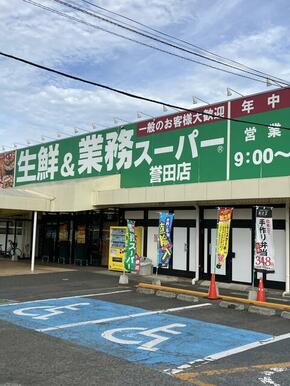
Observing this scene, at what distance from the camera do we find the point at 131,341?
7871mm

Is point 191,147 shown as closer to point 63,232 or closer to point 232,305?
point 232,305

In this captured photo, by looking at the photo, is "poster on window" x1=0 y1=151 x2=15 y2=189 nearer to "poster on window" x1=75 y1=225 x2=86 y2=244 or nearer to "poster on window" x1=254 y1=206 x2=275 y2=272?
"poster on window" x1=75 y1=225 x2=86 y2=244

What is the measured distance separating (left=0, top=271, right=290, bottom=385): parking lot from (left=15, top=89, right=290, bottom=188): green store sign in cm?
608

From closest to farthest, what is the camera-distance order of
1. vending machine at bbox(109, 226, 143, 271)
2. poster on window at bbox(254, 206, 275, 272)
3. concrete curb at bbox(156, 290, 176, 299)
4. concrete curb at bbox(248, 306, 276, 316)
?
1. concrete curb at bbox(248, 306, 276, 316)
2. poster on window at bbox(254, 206, 275, 272)
3. concrete curb at bbox(156, 290, 176, 299)
4. vending machine at bbox(109, 226, 143, 271)

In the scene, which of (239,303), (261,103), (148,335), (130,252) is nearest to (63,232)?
(130,252)

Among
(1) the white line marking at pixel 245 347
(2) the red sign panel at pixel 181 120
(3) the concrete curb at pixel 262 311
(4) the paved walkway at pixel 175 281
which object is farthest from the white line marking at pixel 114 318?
(2) the red sign panel at pixel 181 120

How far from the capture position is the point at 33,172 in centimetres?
2734

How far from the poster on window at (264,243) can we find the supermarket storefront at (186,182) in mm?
1699

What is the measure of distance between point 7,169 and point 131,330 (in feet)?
75.6

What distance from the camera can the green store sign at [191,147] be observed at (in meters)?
15.9

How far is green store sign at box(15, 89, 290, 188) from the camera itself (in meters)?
15.9

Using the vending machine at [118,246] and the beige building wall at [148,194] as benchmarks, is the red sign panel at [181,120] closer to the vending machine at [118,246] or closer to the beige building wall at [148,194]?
the beige building wall at [148,194]

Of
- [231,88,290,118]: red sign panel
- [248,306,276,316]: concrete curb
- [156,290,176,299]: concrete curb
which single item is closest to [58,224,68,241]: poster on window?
[231,88,290,118]: red sign panel

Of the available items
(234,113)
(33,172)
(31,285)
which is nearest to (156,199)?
(234,113)
